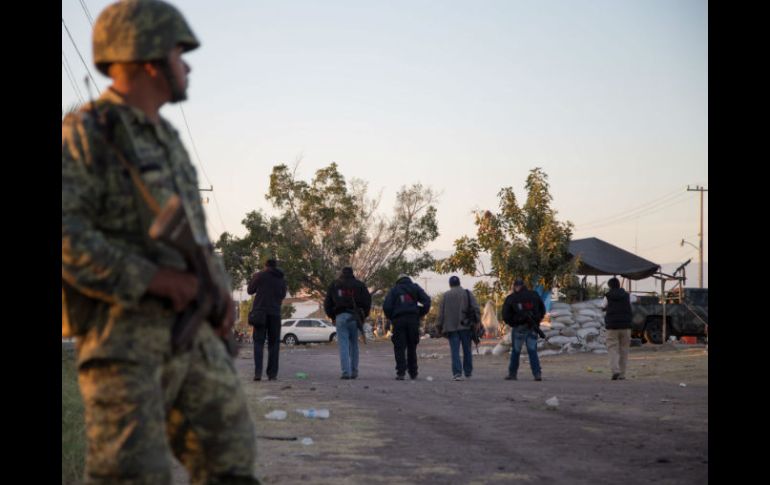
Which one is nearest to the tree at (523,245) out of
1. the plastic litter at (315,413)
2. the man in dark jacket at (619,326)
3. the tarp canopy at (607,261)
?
the tarp canopy at (607,261)

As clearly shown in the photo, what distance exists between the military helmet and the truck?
2865 cm

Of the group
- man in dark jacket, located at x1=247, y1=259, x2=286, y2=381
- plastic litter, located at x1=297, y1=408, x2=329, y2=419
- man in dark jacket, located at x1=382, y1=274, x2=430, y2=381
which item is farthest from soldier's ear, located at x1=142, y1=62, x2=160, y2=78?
man in dark jacket, located at x1=382, y1=274, x2=430, y2=381

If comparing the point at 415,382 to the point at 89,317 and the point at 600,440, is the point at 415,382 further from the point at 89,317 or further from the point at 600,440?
the point at 89,317

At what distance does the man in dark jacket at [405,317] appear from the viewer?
17.0 metres

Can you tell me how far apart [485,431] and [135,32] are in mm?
6867

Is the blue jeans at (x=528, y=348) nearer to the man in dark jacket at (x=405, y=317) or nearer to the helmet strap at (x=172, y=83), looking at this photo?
the man in dark jacket at (x=405, y=317)

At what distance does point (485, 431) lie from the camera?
9.10 meters

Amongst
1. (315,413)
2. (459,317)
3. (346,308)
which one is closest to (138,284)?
(315,413)

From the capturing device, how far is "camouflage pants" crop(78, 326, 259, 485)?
8.93ft

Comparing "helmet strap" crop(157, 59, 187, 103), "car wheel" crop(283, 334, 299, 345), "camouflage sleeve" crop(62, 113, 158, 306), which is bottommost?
"car wheel" crop(283, 334, 299, 345)

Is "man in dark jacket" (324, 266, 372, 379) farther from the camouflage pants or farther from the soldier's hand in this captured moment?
the soldier's hand

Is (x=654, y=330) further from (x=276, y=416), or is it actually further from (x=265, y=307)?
(x=276, y=416)

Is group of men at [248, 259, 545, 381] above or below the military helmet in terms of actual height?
below

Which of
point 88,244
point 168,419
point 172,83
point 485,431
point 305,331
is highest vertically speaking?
point 172,83
